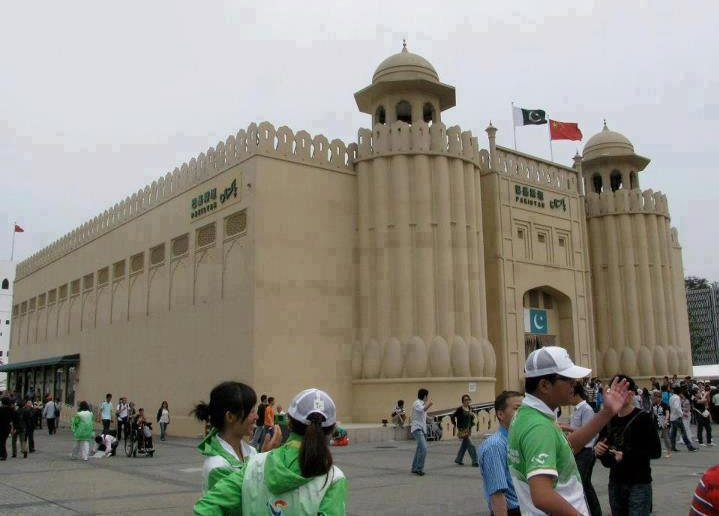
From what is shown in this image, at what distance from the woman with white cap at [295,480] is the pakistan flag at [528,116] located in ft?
79.7

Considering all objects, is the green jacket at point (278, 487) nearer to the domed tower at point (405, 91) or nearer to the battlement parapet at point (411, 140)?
the battlement parapet at point (411, 140)

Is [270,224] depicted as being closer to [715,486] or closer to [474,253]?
[474,253]

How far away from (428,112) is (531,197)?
4.99 metres

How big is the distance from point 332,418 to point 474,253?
19.1 m

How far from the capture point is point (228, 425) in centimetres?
330

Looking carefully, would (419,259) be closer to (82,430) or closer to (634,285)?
(82,430)

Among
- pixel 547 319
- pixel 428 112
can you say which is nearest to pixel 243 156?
pixel 428 112

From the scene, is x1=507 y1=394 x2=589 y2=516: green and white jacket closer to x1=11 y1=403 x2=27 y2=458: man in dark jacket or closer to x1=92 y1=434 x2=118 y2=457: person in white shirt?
x1=92 y1=434 x2=118 y2=457: person in white shirt

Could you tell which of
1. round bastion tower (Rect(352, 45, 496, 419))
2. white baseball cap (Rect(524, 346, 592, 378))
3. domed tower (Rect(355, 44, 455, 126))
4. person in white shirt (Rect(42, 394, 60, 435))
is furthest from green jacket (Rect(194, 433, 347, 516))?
person in white shirt (Rect(42, 394, 60, 435))

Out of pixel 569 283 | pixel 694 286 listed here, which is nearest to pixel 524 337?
pixel 569 283

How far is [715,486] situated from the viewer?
2418mm

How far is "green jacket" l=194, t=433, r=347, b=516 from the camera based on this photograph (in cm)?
273

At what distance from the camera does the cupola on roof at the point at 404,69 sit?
22.8 meters

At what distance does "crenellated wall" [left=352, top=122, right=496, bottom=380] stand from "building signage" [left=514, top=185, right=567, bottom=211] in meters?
3.18
